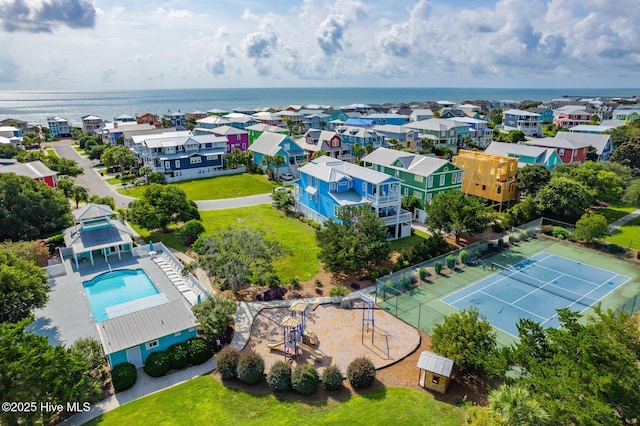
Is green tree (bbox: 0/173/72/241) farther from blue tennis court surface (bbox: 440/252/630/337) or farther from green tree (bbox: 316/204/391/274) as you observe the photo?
blue tennis court surface (bbox: 440/252/630/337)

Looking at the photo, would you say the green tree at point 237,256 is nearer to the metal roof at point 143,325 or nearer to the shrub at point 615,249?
the metal roof at point 143,325

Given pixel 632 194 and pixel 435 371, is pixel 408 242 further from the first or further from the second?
pixel 632 194

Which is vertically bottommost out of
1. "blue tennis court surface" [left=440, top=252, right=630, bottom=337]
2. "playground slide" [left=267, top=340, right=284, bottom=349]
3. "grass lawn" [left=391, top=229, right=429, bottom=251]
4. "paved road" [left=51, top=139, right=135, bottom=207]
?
"blue tennis court surface" [left=440, top=252, right=630, bottom=337]

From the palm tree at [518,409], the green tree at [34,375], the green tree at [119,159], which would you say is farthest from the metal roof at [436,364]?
the green tree at [119,159]

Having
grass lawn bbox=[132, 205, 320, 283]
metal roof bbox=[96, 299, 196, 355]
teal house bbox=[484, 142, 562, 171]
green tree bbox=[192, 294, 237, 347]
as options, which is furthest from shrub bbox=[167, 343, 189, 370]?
teal house bbox=[484, 142, 562, 171]

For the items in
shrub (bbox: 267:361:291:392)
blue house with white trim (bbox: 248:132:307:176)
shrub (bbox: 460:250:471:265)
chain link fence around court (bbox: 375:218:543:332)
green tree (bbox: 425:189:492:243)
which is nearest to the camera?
shrub (bbox: 267:361:291:392)

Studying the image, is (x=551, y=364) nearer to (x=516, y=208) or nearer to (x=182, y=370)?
(x=182, y=370)
